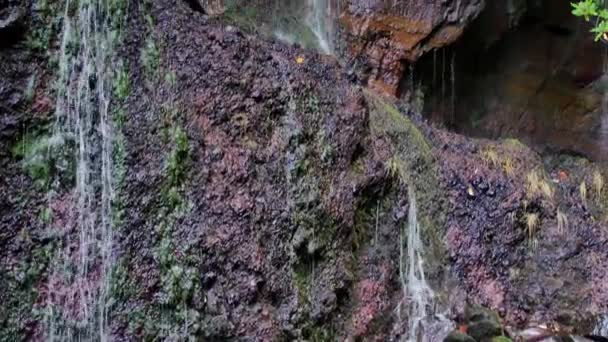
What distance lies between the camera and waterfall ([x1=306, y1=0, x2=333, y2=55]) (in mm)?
7000

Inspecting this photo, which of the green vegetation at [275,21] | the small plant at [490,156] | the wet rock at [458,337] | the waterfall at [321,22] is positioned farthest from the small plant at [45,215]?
the small plant at [490,156]

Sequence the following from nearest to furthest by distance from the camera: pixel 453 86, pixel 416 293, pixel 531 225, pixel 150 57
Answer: pixel 150 57
pixel 416 293
pixel 531 225
pixel 453 86

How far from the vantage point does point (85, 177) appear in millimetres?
4633

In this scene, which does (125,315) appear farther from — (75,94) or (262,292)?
(75,94)

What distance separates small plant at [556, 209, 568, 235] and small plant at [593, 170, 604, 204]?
2.89 feet

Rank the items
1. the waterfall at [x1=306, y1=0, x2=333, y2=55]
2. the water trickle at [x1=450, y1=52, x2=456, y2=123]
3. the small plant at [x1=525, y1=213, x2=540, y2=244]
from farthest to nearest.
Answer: the water trickle at [x1=450, y1=52, x2=456, y2=123]
the waterfall at [x1=306, y1=0, x2=333, y2=55]
the small plant at [x1=525, y1=213, x2=540, y2=244]

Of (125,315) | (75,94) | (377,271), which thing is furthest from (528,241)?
(75,94)

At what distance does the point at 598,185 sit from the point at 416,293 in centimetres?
267

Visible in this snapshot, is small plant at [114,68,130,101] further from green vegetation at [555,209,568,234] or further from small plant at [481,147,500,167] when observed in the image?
green vegetation at [555,209,568,234]

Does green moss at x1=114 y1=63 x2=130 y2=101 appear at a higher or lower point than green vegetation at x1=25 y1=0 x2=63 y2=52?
lower

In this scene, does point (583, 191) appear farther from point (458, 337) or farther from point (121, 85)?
point (121, 85)

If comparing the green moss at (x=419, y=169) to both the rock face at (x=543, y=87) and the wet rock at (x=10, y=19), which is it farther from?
the wet rock at (x=10, y=19)

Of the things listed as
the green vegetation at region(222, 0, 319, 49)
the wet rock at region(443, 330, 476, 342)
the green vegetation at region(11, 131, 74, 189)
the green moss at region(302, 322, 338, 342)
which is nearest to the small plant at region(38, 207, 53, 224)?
the green vegetation at region(11, 131, 74, 189)

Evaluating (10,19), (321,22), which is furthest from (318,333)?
(321,22)
